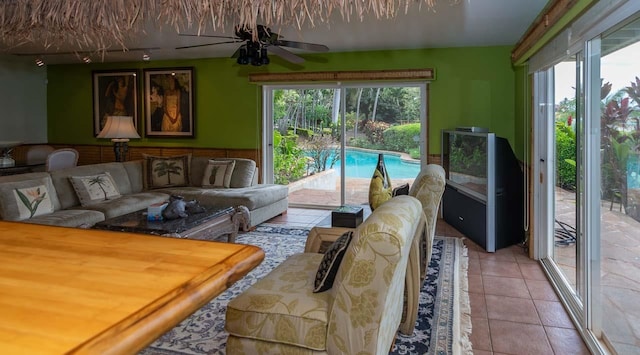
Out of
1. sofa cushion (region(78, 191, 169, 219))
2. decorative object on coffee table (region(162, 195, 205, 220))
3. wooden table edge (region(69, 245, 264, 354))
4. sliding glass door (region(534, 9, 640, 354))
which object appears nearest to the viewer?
wooden table edge (region(69, 245, 264, 354))

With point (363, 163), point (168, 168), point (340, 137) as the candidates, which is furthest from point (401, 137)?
point (168, 168)

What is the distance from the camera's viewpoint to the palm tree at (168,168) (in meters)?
5.47

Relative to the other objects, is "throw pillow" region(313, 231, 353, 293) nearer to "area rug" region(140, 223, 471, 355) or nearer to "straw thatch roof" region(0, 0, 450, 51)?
"area rug" region(140, 223, 471, 355)

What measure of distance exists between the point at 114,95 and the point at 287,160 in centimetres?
300

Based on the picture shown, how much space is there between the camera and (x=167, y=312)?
848 millimetres

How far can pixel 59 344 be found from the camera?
0.70m

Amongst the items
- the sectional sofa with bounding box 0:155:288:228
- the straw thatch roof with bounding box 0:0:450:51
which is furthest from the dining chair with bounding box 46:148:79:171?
the straw thatch roof with bounding box 0:0:450:51

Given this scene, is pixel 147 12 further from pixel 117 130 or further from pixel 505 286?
pixel 117 130

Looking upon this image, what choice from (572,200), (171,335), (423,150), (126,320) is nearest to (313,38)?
(423,150)

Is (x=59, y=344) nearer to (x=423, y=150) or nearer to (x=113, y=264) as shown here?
(x=113, y=264)

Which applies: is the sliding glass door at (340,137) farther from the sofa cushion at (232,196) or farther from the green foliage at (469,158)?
the sofa cushion at (232,196)

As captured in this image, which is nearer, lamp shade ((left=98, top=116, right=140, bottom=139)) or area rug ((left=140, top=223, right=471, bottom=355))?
area rug ((left=140, top=223, right=471, bottom=355))

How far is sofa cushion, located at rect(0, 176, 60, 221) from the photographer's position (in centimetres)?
356

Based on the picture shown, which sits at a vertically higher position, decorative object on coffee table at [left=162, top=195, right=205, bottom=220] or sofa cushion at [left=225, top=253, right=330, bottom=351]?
decorative object on coffee table at [left=162, top=195, right=205, bottom=220]
